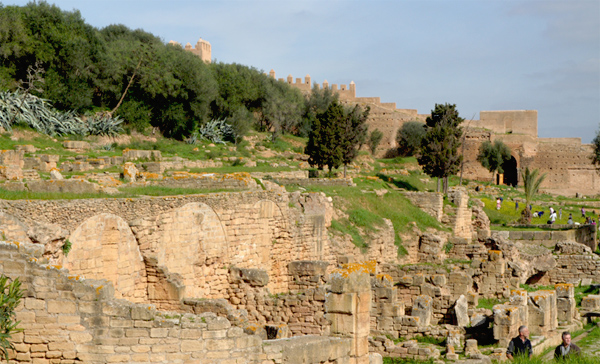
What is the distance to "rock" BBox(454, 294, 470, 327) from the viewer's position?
51.8ft

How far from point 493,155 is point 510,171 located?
191 inches

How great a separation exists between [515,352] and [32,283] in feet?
24.7

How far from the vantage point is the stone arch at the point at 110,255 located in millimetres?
9719

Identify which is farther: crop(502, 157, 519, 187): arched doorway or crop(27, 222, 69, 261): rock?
crop(502, 157, 519, 187): arched doorway

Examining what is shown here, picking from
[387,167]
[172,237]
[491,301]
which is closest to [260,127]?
[387,167]

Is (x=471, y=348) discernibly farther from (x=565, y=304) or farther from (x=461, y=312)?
(x=565, y=304)

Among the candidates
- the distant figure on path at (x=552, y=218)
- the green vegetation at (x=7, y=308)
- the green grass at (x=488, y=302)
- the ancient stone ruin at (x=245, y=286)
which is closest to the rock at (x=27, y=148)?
the ancient stone ruin at (x=245, y=286)

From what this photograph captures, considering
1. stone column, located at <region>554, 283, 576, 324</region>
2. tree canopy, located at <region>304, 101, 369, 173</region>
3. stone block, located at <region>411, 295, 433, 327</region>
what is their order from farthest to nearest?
tree canopy, located at <region>304, 101, 369, 173</region>
stone column, located at <region>554, 283, 576, 324</region>
stone block, located at <region>411, 295, 433, 327</region>

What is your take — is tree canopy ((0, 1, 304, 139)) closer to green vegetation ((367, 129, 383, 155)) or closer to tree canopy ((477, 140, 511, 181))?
green vegetation ((367, 129, 383, 155))

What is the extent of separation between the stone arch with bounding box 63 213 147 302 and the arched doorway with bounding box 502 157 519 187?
179 feet

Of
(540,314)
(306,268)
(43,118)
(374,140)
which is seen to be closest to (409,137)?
(374,140)

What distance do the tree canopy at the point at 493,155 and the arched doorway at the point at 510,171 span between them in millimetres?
1683

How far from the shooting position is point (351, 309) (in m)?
8.98

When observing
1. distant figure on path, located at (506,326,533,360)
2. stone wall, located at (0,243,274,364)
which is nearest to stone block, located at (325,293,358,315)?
stone wall, located at (0,243,274,364)
